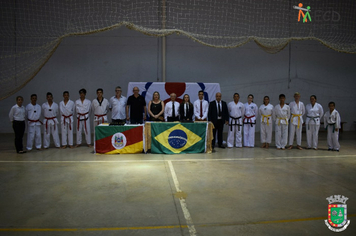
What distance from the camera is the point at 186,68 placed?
1092 cm

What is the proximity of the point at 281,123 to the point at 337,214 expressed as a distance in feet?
14.8

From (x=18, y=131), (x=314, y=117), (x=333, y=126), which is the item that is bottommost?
(x=18, y=131)

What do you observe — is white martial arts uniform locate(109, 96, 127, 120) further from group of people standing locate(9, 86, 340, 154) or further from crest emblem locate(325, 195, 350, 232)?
crest emblem locate(325, 195, 350, 232)

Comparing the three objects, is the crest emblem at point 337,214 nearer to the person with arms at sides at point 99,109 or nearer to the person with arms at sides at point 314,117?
the person with arms at sides at point 314,117

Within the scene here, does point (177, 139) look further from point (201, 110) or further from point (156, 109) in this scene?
point (201, 110)

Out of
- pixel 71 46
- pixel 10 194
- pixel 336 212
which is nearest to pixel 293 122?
pixel 336 212

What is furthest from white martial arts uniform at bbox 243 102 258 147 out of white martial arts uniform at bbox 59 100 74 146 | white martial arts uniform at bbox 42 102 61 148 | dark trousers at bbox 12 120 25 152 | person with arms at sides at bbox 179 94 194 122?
dark trousers at bbox 12 120 25 152

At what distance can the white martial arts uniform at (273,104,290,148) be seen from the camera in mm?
7422

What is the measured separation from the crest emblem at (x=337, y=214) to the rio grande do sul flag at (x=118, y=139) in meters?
4.31

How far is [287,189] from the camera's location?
13.2 feet

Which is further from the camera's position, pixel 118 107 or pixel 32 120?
pixel 118 107

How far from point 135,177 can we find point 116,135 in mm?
2136

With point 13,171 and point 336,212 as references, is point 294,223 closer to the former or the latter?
point 336,212

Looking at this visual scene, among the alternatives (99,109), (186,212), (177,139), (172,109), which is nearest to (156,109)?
(172,109)
